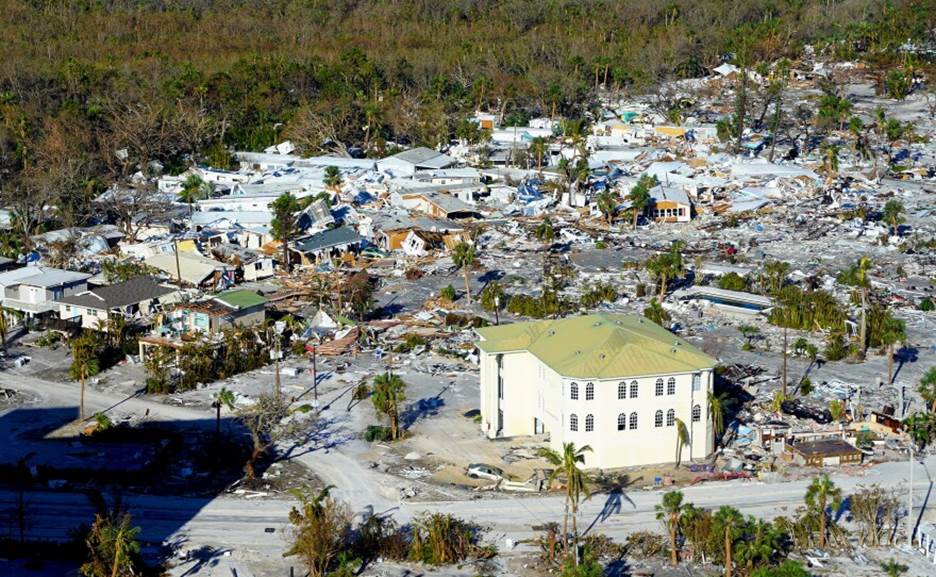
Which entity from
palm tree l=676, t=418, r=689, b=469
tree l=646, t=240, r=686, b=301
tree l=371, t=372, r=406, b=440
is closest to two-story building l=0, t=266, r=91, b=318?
tree l=371, t=372, r=406, b=440

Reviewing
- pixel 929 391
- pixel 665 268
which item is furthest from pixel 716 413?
pixel 665 268

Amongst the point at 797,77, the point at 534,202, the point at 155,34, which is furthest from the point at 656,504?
the point at 155,34

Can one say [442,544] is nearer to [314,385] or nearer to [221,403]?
[221,403]

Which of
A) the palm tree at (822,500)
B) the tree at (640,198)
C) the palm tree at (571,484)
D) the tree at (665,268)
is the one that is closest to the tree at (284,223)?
the tree at (665,268)

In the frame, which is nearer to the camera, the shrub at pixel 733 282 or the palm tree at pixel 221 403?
the palm tree at pixel 221 403

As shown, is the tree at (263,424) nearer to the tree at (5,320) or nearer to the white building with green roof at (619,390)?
the white building with green roof at (619,390)

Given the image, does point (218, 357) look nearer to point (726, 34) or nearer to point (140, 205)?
point (140, 205)
